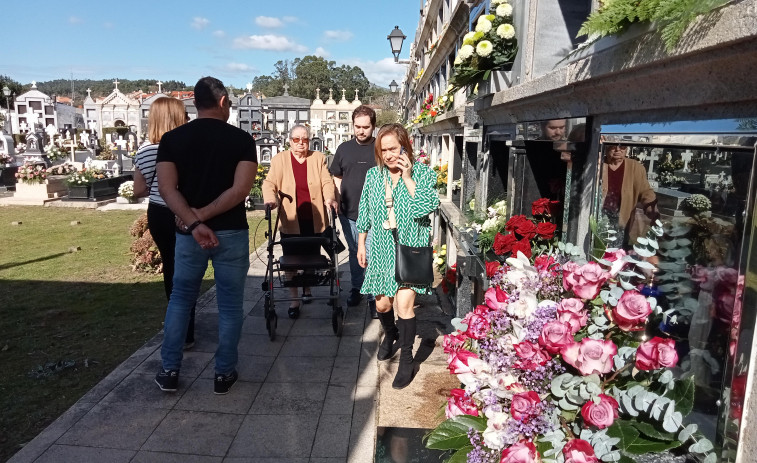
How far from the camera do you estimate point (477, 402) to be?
215 centimetres

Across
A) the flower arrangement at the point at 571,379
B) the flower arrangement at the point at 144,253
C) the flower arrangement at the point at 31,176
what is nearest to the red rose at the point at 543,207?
the flower arrangement at the point at 571,379

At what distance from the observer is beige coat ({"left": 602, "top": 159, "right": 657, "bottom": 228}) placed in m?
2.35

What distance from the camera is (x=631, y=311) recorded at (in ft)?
5.81

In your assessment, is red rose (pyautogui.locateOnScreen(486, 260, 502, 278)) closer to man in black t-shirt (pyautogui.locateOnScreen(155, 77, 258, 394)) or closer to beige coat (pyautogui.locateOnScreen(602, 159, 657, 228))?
beige coat (pyautogui.locateOnScreen(602, 159, 657, 228))

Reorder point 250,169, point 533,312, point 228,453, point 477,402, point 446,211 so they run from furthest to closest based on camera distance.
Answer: point 446,211, point 250,169, point 228,453, point 477,402, point 533,312

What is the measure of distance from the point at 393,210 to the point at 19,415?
2.93 metres

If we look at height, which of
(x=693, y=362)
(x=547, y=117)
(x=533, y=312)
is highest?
(x=547, y=117)

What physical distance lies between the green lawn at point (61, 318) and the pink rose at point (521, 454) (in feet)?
10.1

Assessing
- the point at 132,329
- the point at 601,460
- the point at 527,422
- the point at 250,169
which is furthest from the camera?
the point at 132,329

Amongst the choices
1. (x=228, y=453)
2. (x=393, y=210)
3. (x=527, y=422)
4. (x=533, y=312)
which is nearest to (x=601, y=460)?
(x=527, y=422)

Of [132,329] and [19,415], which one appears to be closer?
[19,415]

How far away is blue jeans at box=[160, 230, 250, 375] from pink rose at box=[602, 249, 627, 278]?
257cm

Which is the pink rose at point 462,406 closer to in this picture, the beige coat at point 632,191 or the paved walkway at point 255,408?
the beige coat at point 632,191

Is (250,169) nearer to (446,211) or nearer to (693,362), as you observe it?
(693,362)
